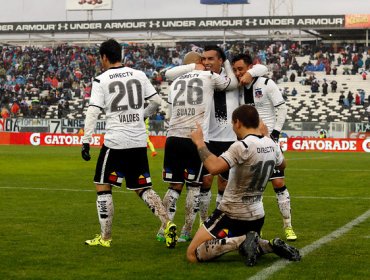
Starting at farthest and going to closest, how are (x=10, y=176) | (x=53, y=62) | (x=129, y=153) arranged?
(x=53, y=62), (x=10, y=176), (x=129, y=153)

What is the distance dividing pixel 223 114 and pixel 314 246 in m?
2.11

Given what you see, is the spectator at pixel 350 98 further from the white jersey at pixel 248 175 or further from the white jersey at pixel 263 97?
the white jersey at pixel 248 175

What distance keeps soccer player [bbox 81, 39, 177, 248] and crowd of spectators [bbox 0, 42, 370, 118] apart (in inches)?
1722

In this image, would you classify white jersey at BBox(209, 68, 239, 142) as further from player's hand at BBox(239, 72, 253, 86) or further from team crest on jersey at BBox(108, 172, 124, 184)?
team crest on jersey at BBox(108, 172, 124, 184)

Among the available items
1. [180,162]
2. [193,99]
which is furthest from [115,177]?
[193,99]

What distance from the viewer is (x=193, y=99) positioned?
1000 centimetres

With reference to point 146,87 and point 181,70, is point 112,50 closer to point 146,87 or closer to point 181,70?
point 146,87

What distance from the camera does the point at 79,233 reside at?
35.4ft

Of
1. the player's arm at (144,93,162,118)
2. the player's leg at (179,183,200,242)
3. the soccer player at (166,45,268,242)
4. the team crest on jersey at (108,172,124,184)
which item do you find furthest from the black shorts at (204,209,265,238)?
the player's arm at (144,93,162,118)

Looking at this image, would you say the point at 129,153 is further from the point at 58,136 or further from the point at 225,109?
the point at 58,136

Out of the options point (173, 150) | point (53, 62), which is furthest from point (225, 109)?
point (53, 62)

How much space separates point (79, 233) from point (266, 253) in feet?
10.4

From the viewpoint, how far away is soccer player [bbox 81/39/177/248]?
31.1ft

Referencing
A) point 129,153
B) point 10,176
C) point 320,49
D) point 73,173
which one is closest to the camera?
point 129,153
